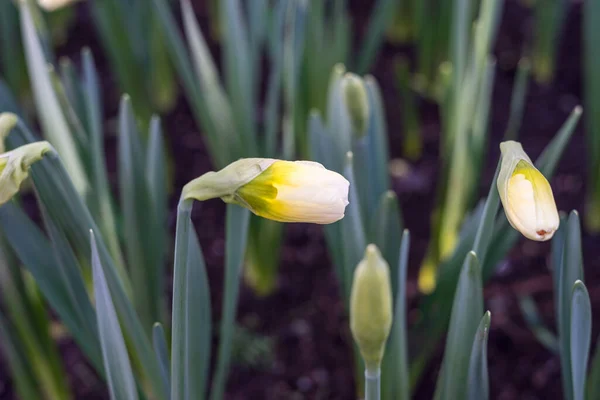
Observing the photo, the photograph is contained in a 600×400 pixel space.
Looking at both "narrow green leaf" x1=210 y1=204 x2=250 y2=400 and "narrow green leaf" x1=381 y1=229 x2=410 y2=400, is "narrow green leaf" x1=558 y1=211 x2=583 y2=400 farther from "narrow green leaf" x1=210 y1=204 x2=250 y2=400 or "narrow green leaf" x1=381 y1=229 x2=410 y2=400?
"narrow green leaf" x1=210 y1=204 x2=250 y2=400

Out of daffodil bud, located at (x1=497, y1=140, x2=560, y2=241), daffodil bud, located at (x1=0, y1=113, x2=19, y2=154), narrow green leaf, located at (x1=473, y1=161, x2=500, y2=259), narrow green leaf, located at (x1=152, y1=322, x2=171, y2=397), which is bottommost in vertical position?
narrow green leaf, located at (x1=152, y1=322, x2=171, y2=397)

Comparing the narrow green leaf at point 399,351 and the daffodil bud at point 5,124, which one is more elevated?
the daffodil bud at point 5,124

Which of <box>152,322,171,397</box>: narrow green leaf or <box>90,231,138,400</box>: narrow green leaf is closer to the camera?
<box>90,231,138,400</box>: narrow green leaf

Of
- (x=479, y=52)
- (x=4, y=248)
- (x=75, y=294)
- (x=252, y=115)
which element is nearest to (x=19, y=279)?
(x=4, y=248)

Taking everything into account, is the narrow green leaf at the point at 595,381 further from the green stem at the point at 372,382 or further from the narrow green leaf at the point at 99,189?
the narrow green leaf at the point at 99,189

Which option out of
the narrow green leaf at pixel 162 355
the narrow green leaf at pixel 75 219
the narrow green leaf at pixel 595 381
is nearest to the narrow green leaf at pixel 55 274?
the narrow green leaf at pixel 75 219

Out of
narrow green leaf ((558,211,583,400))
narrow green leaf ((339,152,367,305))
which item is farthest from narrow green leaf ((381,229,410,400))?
narrow green leaf ((558,211,583,400))
